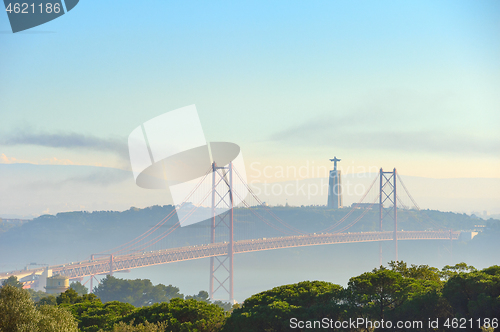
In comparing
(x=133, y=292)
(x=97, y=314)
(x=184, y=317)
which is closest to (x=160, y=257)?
(x=133, y=292)

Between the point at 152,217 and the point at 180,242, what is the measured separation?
27.6 meters

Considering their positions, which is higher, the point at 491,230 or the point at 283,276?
the point at 491,230

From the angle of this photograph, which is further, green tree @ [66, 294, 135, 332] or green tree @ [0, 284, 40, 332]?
green tree @ [66, 294, 135, 332]

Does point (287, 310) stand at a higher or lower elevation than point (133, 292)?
higher

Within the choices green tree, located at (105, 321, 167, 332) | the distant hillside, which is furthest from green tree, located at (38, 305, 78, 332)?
the distant hillside

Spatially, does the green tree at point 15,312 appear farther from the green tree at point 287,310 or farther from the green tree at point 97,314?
the green tree at point 287,310

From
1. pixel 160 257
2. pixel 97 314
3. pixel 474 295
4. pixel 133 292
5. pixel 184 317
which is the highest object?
pixel 474 295

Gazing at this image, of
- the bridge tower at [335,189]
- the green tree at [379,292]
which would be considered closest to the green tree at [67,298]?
the green tree at [379,292]

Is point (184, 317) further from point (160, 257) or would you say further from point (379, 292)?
point (160, 257)

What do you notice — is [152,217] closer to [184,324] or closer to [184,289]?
[184,289]

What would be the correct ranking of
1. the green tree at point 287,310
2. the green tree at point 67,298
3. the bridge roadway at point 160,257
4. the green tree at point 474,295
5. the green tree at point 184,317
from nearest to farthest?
the green tree at point 474,295 → the green tree at point 287,310 → the green tree at point 184,317 → the green tree at point 67,298 → the bridge roadway at point 160,257

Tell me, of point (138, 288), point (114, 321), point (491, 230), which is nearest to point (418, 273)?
point (114, 321)

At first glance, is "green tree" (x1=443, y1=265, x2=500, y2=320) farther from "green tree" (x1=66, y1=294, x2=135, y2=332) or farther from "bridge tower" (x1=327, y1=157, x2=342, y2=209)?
"bridge tower" (x1=327, y1=157, x2=342, y2=209)

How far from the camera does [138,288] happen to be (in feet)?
140
